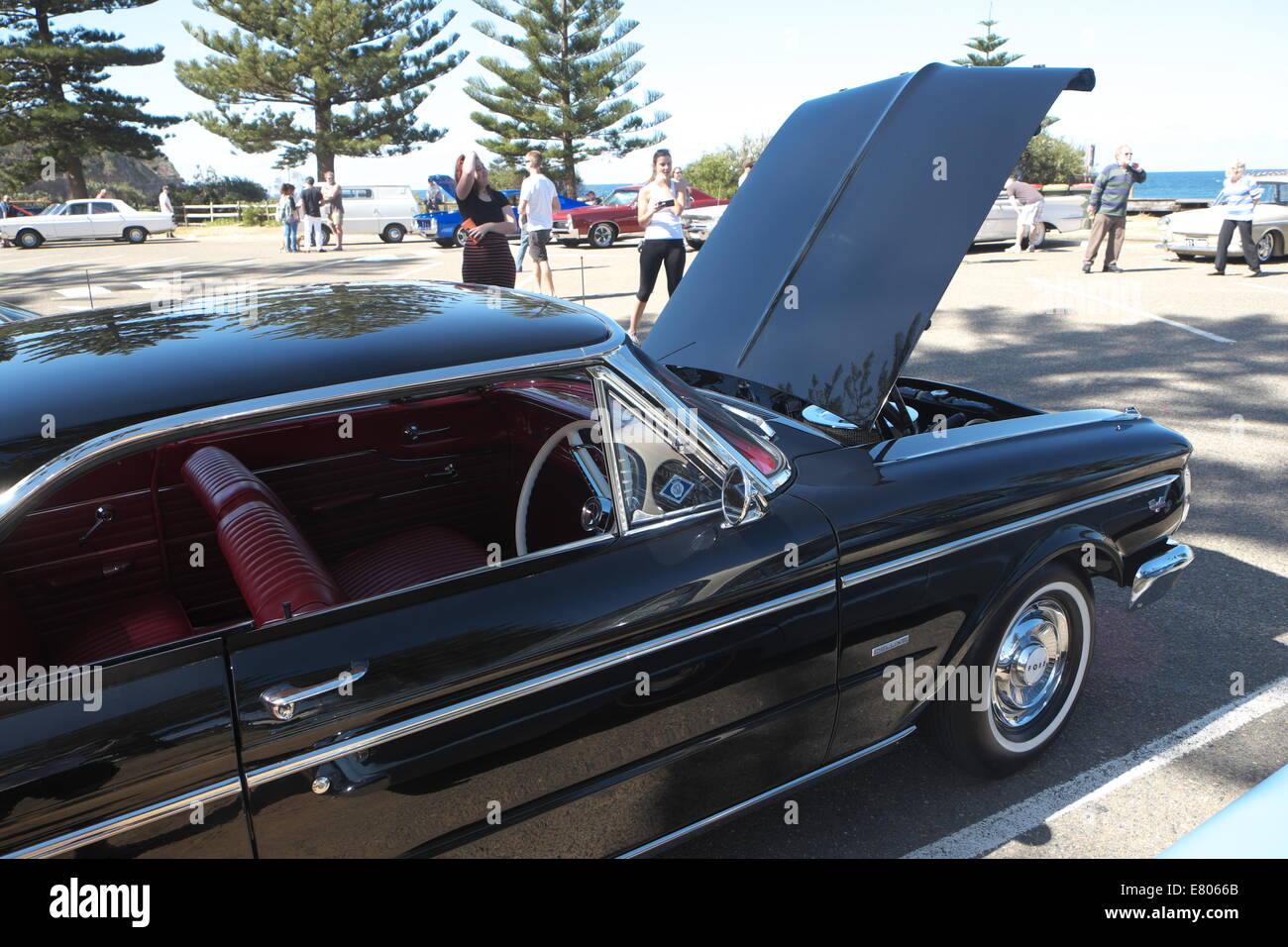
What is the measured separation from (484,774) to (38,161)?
4809 cm

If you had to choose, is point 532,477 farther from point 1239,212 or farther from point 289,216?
point 289,216

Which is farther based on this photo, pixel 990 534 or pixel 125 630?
pixel 990 534

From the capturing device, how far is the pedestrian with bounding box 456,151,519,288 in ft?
25.0

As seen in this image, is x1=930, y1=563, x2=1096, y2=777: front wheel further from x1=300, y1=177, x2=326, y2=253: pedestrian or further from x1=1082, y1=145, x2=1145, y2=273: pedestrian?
x1=300, y1=177, x2=326, y2=253: pedestrian

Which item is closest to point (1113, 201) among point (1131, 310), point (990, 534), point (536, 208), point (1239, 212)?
point (1239, 212)

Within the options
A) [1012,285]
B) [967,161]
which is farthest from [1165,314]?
[967,161]

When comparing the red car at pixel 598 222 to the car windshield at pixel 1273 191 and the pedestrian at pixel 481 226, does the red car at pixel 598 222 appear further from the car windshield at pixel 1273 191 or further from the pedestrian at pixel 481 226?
the pedestrian at pixel 481 226

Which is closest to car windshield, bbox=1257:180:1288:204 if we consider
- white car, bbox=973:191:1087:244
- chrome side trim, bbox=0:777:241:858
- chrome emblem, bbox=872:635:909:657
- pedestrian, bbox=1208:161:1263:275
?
pedestrian, bbox=1208:161:1263:275

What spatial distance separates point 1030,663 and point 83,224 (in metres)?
33.3

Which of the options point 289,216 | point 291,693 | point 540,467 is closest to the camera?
point 291,693

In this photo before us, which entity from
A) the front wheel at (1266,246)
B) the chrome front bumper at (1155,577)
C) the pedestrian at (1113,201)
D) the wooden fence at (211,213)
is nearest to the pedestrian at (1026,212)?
the pedestrian at (1113,201)

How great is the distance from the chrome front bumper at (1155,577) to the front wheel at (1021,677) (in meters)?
0.23

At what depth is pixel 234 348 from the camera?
2014 mm
